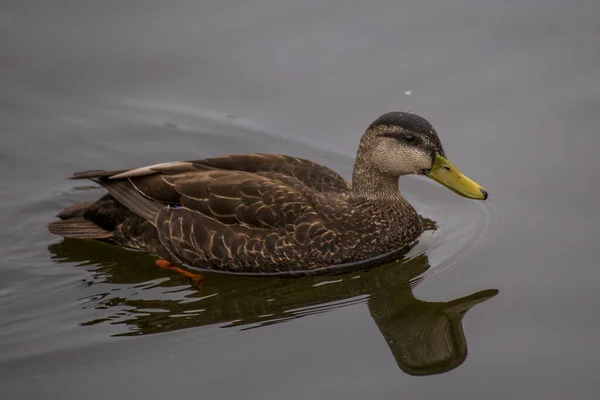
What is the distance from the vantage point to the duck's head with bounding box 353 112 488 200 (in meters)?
9.28

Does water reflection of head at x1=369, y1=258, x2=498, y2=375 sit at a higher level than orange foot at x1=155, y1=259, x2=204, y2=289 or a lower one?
lower

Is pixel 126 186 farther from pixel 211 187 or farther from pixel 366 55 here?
pixel 366 55

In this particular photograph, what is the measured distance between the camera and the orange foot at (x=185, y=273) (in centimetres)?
926

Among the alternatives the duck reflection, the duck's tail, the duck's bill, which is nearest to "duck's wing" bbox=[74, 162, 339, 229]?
the duck's tail

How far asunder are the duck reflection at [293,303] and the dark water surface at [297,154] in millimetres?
22

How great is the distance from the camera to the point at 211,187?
9453mm

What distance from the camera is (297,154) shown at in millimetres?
11078

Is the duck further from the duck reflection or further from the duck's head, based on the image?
the duck reflection

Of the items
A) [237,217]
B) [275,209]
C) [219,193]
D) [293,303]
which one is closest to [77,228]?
[219,193]

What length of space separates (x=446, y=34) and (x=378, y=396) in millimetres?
5825

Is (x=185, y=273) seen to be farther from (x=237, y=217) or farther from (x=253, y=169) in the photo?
(x=253, y=169)

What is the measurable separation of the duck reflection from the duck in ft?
0.70

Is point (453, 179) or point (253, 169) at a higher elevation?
point (253, 169)

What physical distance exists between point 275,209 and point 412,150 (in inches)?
54.8
